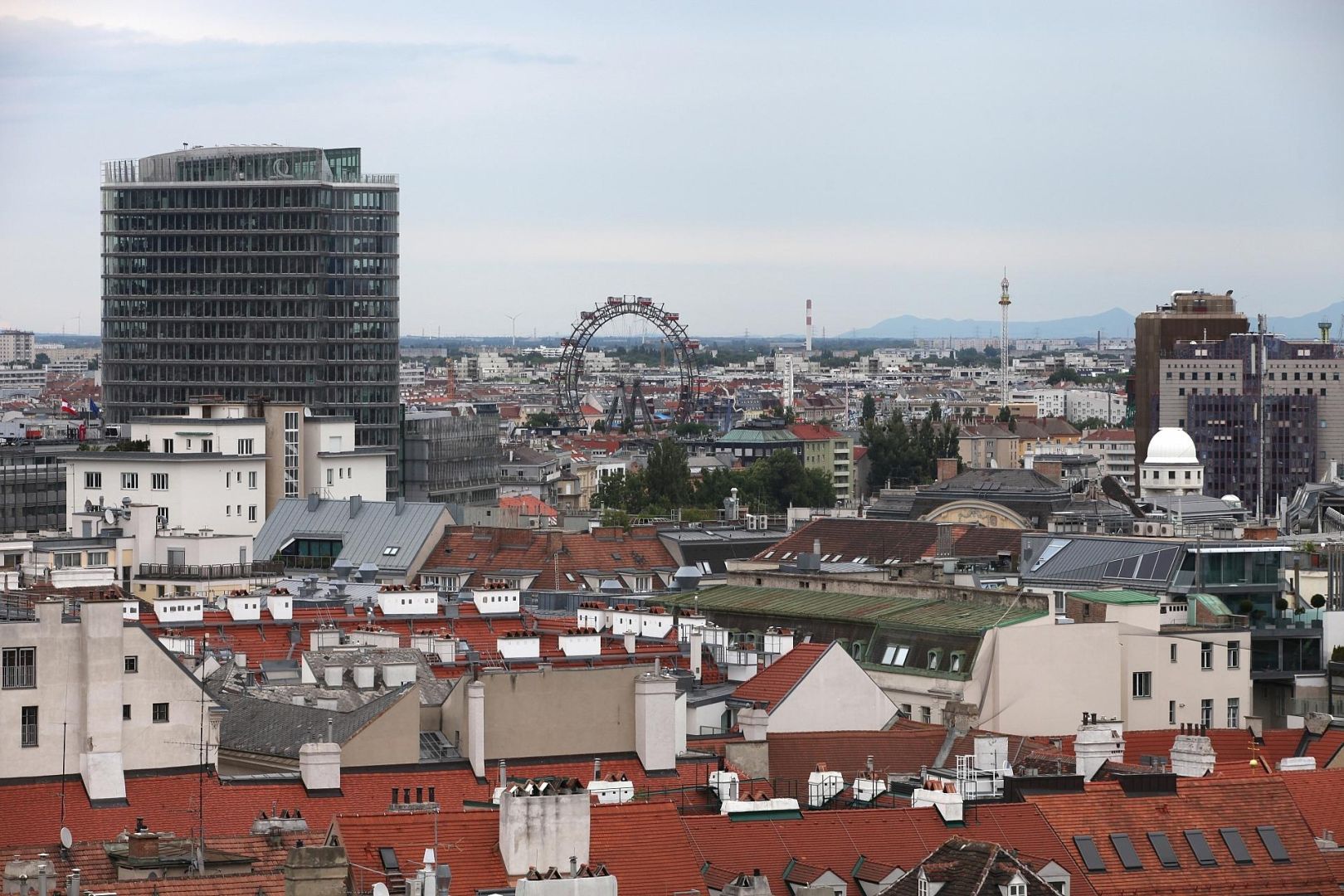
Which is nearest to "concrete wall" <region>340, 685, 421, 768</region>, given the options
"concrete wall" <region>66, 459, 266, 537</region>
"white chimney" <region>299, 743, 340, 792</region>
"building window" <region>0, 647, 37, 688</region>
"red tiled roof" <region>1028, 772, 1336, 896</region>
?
"white chimney" <region>299, 743, 340, 792</region>

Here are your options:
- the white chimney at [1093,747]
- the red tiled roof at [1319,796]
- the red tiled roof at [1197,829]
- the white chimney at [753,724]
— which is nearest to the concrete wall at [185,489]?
the white chimney at [753,724]

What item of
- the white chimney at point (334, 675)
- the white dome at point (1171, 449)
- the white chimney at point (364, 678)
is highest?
the white dome at point (1171, 449)

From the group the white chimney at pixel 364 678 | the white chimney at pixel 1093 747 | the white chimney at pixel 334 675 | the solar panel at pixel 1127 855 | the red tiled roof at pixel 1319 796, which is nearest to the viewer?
the solar panel at pixel 1127 855

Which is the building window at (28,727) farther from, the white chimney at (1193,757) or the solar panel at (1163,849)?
the white chimney at (1193,757)

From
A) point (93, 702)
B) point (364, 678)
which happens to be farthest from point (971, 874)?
point (364, 678)

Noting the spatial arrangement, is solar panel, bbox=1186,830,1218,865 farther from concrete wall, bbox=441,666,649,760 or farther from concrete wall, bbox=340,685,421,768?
concrete wall, bbox=340,685,421,768

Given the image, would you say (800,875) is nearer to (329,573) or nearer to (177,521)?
(329,573)

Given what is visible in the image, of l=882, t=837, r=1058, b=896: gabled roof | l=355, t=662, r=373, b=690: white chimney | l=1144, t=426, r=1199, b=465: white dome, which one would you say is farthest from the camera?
l=1144, t=426, r=1199, b=465: white dome
